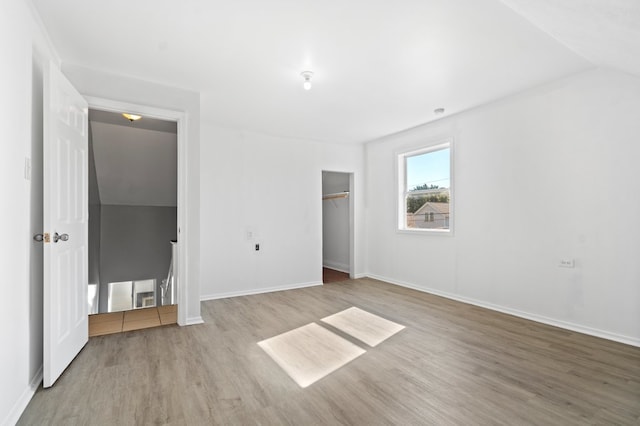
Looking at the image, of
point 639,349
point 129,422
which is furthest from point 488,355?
point 129,422

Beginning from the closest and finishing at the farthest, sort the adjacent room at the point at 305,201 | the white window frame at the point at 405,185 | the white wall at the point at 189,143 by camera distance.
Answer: the adjacent room at the point at 305,201 → the white wall at the point at 189,143 → the white window frame at the point at 405,185

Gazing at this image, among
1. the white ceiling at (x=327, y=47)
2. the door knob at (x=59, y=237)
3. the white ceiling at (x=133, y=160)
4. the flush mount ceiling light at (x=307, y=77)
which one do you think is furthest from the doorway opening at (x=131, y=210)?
the flush mount ceiling light at (x=307, y=77)

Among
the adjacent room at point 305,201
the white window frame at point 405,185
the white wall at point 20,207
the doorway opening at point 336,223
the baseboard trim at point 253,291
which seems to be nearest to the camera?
the white wall at point 20,207

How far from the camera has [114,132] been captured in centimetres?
484

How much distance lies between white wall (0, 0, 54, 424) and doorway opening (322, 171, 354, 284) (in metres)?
4.88

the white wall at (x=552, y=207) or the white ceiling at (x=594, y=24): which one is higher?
the white ceiling at (x=594, y=24)

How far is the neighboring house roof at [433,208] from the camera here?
477cm

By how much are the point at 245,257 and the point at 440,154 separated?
3379 millimetres

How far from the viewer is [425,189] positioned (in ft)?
16.9

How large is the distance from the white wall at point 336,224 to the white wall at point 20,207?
5.23 m

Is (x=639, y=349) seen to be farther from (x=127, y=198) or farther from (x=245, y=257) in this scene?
(x=127, y=198)

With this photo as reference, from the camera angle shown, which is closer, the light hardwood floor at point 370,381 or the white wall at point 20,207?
the white wall at point 20,207

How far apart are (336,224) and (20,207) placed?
5746mm

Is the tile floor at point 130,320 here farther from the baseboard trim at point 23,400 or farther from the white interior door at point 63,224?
the baseboard trim at point 23,400
